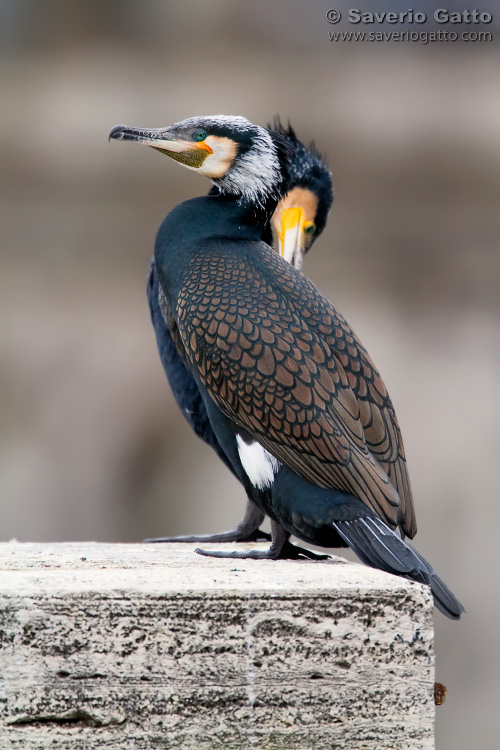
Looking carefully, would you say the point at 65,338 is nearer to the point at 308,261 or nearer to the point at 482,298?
the point at 308,261

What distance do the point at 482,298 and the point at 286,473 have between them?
142 inches

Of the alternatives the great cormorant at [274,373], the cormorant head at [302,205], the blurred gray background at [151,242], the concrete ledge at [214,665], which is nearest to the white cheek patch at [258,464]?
the great cormorant at [274,373]

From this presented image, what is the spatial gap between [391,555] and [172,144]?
997 millimetres

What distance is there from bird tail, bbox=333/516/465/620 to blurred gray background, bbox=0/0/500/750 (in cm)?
325

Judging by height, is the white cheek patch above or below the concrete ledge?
above

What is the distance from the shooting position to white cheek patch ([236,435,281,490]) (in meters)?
2.04

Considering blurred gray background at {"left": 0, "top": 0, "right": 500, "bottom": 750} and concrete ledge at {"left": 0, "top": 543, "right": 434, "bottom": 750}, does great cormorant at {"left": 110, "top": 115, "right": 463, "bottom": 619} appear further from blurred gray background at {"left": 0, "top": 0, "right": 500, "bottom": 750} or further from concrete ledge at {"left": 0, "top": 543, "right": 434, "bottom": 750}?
blurred gray background at {"left": 0, "top": 0, "right": 500, "bottom": 750}

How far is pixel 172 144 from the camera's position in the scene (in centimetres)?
220

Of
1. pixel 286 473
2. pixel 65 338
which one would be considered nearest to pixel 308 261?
pixel 65 338

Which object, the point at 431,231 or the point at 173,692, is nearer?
the point at 173,692

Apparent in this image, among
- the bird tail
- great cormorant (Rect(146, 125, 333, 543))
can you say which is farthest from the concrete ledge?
great cormorant (Rect(146, 125, 333, 543))

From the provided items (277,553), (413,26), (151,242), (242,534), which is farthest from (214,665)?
(413,26)

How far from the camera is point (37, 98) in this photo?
17.8 feet

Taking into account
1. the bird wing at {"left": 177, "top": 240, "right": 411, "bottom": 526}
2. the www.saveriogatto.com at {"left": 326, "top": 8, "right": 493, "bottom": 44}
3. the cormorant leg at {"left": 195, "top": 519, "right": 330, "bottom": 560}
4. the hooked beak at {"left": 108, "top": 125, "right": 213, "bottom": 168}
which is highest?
the www.saveriogatto.com at {"left": 326, "top": 8, "right": 493, "bottom": 44}
